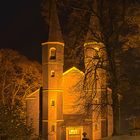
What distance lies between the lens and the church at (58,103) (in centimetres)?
5156

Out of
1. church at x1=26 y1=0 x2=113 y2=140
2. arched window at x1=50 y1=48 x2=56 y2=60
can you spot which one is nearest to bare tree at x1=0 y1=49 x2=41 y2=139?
church at x1=26 y1=0 x2=113 y2=140

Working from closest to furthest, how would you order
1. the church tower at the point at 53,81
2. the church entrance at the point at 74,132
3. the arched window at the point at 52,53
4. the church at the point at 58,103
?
the church tower at the point at 53,81 < the church at the point at 58,103 < the church entrance at the point at 74,132 < the arched window at the point at 52,53

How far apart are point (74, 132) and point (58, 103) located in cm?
407

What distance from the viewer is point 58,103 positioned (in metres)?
52.3

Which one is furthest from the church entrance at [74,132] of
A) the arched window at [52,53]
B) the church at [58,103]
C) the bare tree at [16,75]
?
the arched window at [52,53]

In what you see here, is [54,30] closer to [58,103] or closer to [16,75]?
[16,75]

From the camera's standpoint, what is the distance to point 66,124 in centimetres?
5275

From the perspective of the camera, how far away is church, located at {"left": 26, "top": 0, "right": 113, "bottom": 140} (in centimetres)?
5156

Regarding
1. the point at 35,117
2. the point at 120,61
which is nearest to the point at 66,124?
the point at 35,117

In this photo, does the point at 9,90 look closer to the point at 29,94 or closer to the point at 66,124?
the point at 29,94

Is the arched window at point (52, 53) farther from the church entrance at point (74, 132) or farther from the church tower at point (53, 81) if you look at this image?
the church entrance at point (74, 132)

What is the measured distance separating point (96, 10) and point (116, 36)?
2.30m

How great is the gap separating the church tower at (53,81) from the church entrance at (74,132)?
152 cm

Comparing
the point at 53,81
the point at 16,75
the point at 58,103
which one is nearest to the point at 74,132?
the point at 58,103
